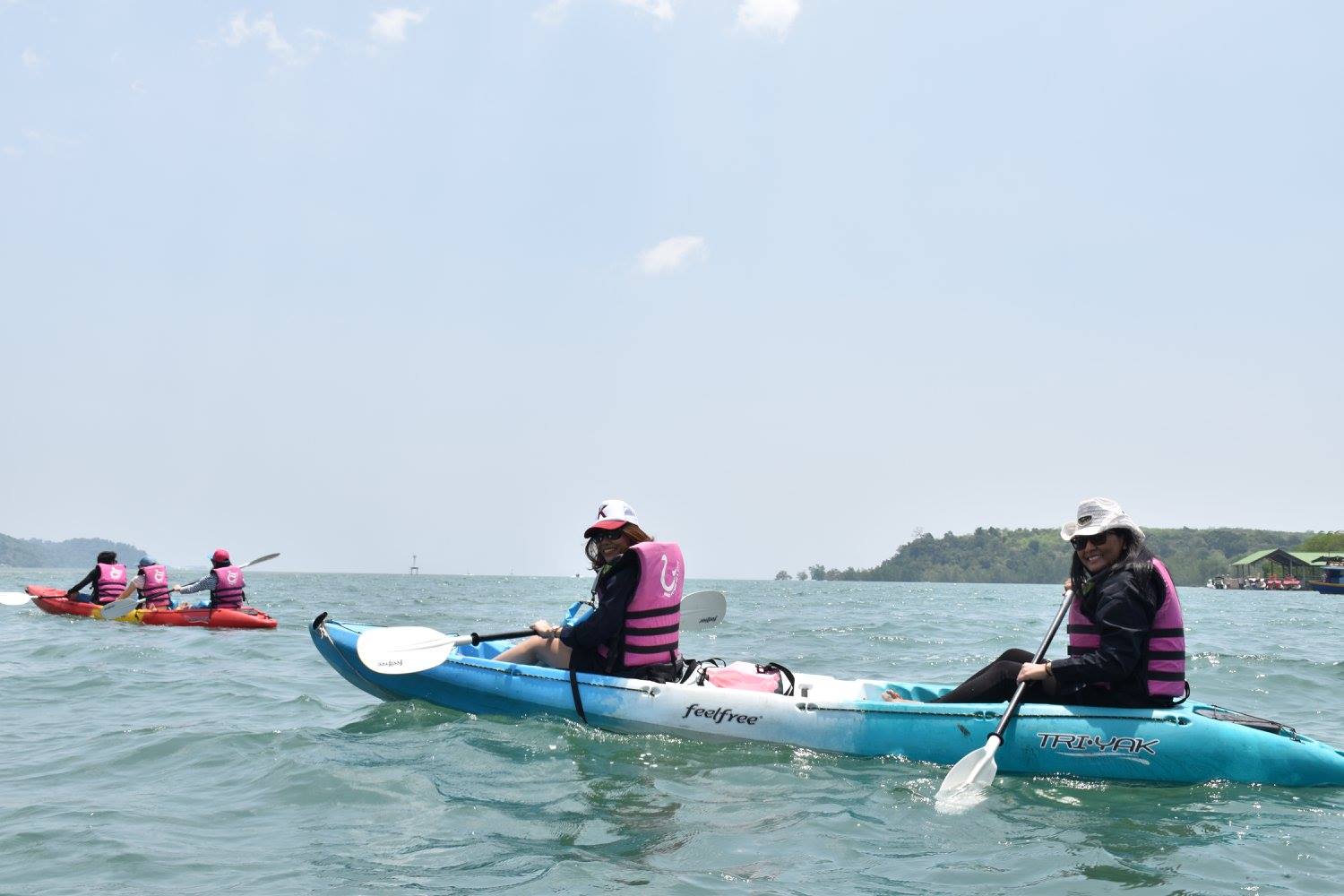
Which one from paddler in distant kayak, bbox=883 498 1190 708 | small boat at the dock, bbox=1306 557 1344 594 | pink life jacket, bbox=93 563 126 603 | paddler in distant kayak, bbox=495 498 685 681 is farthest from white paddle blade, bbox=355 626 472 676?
small boat at the dock, bbox=1306 557 1344 594

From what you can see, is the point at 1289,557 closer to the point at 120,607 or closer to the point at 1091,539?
the point at 120,607

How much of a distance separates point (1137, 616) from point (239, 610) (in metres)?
15.0

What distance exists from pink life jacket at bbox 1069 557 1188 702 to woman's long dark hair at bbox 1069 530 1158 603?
0.06m

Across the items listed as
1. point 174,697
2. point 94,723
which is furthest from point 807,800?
point 174,697

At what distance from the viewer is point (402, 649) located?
8469 mm

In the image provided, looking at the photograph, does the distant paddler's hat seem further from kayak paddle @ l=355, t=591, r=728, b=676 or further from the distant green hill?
the distant green hill

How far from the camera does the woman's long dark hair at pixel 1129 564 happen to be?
6.07 meters

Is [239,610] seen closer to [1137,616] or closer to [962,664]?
[962,664]

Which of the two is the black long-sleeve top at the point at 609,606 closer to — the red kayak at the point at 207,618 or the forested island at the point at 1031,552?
the red kayak at the point at 207,618

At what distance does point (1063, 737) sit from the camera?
637 centimetres

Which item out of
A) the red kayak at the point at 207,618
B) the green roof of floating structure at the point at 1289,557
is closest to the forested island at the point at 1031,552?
the green roof of floating structure at the point at 1289,557

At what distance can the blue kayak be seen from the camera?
246 inches

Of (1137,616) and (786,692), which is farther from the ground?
(1137,616)

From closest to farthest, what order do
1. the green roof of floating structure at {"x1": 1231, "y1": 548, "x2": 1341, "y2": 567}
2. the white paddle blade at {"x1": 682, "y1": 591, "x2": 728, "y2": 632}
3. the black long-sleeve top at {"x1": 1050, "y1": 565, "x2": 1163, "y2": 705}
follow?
1. the black long-sleeve top at {"x1": 1050, "y1": 565, "x2": 1163, "y2": 705}
2. the white paddle blade at {"x1": 682, "y1": 591, "x2": 728, "y2": 632}
3. the green roof of floating structure at {"x1": 1231, "y1": 548, "x2": 1341, "y2": 567}
